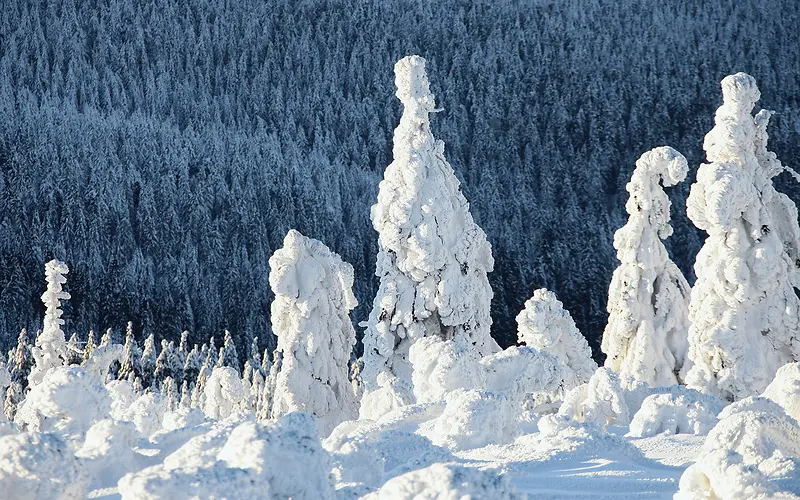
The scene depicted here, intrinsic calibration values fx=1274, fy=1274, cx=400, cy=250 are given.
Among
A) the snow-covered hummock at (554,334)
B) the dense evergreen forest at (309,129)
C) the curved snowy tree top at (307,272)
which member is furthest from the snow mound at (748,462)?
the dense evergreen forest at (309,129)

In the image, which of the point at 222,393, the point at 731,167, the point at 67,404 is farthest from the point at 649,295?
the point at 67,404

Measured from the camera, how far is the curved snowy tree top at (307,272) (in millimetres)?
21453

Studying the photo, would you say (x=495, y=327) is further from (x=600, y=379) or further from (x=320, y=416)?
(x=600, y=379)

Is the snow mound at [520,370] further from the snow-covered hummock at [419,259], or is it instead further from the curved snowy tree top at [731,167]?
the snow-covered hummock at [419,259]

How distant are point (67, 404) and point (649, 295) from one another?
13.7 metres

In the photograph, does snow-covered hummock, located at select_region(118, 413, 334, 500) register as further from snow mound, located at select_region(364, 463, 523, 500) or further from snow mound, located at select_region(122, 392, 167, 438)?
snow mound, located at select_region(122, 392, 167, 438)

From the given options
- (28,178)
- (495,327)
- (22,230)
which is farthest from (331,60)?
(495,327)

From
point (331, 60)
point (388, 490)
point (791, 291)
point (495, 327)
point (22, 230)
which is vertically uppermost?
point (331, 60)

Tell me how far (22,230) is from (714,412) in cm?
11327

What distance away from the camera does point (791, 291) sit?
18547 millimetres

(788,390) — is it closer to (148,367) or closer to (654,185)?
(654,185)

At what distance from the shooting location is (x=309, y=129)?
481ft

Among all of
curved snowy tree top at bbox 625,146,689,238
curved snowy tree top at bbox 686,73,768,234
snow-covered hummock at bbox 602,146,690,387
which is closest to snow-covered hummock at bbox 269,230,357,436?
snow-covered hummock at bbox 602,146,690,387

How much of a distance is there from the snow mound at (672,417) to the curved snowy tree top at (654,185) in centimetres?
992
